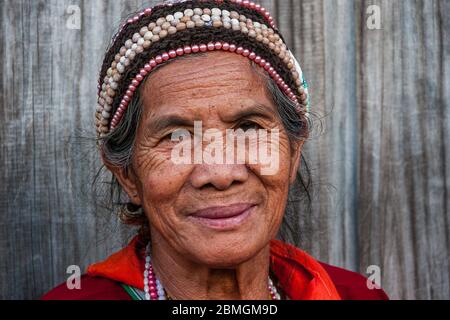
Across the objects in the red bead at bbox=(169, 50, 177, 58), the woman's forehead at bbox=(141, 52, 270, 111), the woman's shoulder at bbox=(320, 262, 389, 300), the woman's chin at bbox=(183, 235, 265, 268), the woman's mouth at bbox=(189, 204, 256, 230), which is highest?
the red bead at bbox=(169, 50, 177, 58)

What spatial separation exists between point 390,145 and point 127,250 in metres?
1.44

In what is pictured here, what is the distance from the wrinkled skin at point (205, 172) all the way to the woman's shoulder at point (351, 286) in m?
0.57

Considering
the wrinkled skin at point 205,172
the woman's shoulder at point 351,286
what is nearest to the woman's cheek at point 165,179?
the wrinkled skin at point 205,172

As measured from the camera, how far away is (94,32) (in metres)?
3.04

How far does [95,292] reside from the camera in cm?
245

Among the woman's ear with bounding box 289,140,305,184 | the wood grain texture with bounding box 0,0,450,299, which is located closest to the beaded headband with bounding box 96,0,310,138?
the woman's ear with bounding box 289,140,305,184

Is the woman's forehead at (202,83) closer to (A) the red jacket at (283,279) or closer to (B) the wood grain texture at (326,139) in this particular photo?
(A) the red jacket at (283,279)

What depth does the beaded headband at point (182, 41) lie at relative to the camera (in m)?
2.29

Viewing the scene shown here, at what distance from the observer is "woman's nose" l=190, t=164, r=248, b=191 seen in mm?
2188

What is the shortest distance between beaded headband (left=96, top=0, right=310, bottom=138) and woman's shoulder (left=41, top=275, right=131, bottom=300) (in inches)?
22.9

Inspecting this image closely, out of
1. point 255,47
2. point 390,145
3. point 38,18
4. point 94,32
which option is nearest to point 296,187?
point 390,145

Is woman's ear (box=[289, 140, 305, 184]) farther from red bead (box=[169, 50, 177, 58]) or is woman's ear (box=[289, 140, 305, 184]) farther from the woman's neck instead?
red bead (box=[169, 50, 177, 58])
